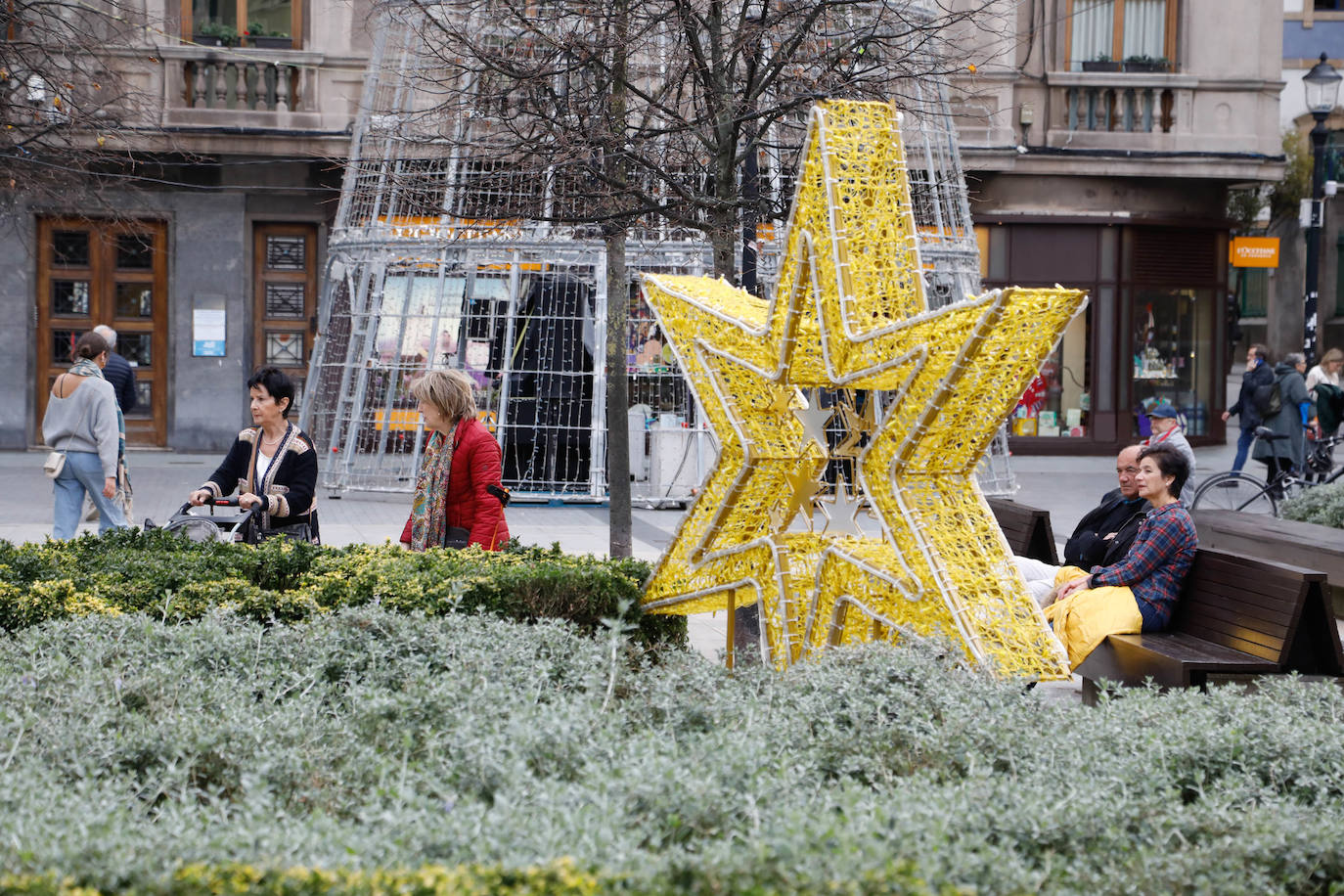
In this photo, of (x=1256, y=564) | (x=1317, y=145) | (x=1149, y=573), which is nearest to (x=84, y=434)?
(x=1149, y=573)

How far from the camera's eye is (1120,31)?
2320 centimetres

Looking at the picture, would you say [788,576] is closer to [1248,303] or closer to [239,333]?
[239,333]

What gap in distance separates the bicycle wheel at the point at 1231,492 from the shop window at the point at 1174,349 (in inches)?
358

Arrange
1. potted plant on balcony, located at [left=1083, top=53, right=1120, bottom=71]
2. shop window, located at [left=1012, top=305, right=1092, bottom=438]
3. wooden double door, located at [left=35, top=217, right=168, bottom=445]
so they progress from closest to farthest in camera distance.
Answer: wooden double door, located at [left=35, top=217, right=168, bottom=445], potted plant on balcony, located at [left=1083, top=53, right=1120, bottom=71], shop window, located at [left=1012, top=305, right=1092, bottom=438]

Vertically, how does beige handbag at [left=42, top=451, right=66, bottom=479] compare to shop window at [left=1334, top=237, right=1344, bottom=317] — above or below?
below

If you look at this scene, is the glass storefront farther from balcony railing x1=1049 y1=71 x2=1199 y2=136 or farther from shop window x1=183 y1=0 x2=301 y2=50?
shop window x1=183 y1=0 x2=301 y2=50

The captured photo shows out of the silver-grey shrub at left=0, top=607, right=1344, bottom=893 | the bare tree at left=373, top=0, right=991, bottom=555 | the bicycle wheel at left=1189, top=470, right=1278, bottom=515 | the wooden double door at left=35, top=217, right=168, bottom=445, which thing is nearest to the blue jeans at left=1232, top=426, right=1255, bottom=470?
the bicycle wheel at left=1189, top=470, right=1278, bottom=515

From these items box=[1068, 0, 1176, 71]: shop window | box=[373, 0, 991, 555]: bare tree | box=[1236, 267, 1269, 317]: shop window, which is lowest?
box=[373, 0, 991, 555]: bare tree

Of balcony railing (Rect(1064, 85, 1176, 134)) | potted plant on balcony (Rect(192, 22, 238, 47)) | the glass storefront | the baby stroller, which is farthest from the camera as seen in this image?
the glass storefront

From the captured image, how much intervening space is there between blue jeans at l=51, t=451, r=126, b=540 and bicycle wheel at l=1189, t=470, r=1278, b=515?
949 centimetres

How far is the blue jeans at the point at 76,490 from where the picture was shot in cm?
1072

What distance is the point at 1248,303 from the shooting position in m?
42.0

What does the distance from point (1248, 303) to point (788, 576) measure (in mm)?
39080

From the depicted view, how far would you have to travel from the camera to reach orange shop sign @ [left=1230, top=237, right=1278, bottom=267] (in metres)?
23.8
